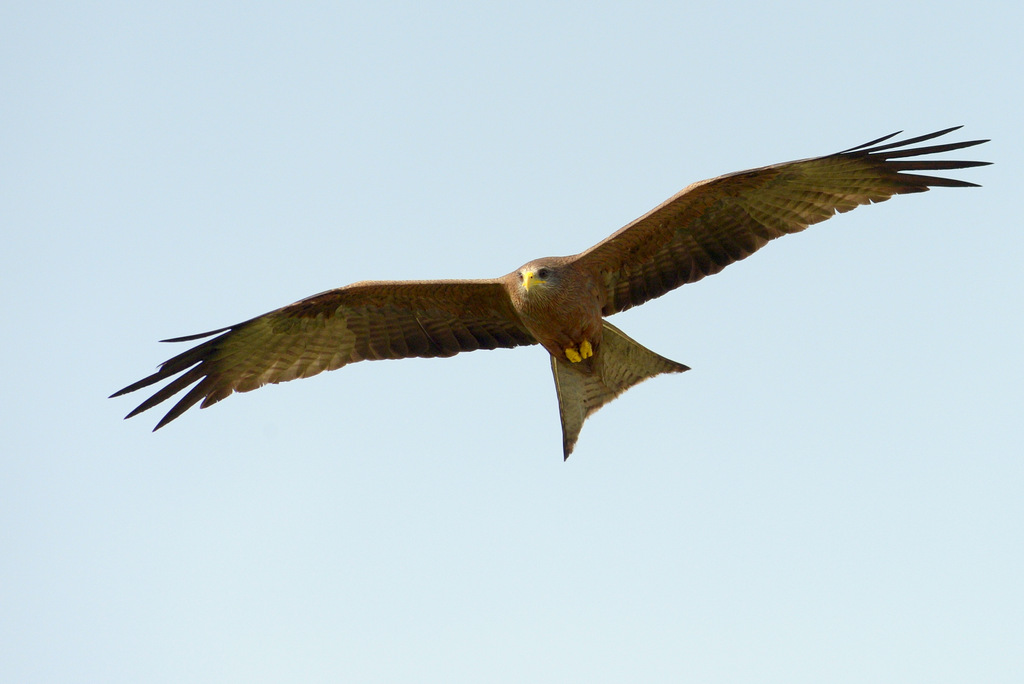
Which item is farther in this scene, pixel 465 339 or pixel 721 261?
pixel 465 339

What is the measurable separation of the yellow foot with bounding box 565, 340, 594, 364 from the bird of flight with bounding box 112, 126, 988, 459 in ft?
0.04

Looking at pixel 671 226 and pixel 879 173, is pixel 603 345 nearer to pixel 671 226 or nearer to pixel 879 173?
pixel 671 226

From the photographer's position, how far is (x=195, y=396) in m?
10.5

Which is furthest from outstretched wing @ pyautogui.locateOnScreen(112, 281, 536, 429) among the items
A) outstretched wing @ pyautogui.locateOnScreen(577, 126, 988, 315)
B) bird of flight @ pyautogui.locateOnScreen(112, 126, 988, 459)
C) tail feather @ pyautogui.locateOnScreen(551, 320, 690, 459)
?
outstretched wing @ pyautogui.locateOnScreen(577, 126, 988, 315)

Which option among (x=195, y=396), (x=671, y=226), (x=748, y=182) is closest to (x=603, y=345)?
(x=671, y=226)

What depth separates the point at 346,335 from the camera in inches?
430

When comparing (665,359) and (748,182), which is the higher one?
(748,182)

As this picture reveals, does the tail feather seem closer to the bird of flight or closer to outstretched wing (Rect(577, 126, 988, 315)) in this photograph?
the bird of flight

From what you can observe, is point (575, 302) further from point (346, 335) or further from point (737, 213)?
point (346, 335)

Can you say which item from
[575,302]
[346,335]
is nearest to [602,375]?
[575,302]

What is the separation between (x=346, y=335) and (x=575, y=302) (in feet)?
7.91

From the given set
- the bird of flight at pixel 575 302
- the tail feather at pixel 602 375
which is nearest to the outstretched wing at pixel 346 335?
the bird of flight at pixel 575 302

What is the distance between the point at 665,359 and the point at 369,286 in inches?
103

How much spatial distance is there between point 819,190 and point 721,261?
1.00 m
